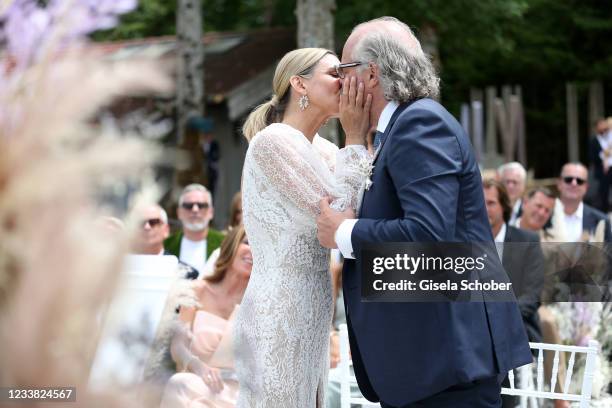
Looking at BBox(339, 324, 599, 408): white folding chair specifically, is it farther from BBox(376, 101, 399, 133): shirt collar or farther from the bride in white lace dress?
BBox(376, 101, 399, 133): shirt collar

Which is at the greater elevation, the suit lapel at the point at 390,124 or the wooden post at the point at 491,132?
the wooden post at the point at 491,132

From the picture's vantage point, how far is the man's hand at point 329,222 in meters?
2.70

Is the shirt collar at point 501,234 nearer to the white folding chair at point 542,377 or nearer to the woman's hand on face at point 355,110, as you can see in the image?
the white folding chair at point 542,377

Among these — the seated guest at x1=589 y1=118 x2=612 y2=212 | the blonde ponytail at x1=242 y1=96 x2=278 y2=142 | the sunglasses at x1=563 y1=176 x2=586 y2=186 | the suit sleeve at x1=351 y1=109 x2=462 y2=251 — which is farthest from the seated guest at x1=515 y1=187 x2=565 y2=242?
the seated guest at x1=589 y1=118 x2=612 y2=212

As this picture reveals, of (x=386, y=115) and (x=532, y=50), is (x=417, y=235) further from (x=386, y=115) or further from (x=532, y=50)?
(x=532, y=50)

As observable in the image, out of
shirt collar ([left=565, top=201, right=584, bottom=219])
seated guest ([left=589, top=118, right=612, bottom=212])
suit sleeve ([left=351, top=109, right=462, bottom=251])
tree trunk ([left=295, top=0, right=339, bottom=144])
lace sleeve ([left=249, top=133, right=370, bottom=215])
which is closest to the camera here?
suit sleeve ([left=351, top=109, right=462, bottom=251])

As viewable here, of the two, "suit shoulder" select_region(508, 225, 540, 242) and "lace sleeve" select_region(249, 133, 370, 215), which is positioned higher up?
"lace sleeve" select_region(249, 133, 370, 215)

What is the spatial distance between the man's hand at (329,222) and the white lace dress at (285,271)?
0.17 meters

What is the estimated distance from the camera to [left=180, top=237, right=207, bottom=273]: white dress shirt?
7.24m

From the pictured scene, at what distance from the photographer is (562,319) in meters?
5.72

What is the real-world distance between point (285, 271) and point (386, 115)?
68 centimetres

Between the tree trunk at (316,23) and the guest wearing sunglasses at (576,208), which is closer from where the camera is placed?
the guest wearing sunglasses at (576,208)

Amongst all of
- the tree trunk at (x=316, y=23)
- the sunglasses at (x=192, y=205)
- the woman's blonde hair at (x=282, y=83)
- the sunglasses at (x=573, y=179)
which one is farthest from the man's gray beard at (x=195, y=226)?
the tree trunk at (x=316, y=23)

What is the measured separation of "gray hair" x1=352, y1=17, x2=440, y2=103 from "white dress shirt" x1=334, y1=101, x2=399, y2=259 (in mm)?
31
